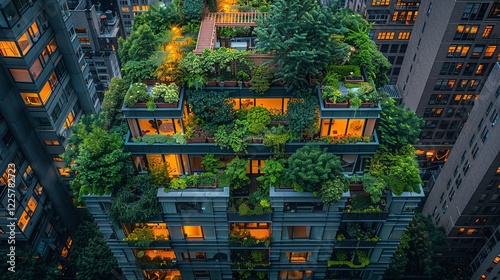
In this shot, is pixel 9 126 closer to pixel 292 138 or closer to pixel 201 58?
pixel 201 58

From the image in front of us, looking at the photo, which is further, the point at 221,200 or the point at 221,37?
the point at 221,37

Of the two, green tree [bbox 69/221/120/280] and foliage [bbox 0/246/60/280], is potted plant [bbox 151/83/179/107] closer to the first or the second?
green tree [bbox 69/221/120/280]

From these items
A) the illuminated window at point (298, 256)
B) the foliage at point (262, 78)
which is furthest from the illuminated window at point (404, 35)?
the illuminated window at point (298, 256)

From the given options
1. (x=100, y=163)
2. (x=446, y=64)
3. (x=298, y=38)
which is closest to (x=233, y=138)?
(x=298, y=38)

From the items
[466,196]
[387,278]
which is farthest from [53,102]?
[466,196]

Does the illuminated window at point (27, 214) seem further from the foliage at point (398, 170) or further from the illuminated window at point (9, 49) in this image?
the foliage at point (398, 170)

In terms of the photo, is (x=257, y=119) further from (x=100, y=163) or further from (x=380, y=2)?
(x=380, y=2)

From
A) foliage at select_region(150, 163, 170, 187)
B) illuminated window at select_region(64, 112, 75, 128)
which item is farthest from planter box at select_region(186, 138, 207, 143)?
illuminated window at select_region(64, 112, 75, 128)
